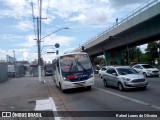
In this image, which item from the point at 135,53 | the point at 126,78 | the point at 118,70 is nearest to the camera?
the point at 126,78

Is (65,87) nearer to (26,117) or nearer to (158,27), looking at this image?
(26,117)

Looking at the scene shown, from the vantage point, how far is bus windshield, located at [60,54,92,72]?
22312mm

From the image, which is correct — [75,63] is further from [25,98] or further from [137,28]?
[137,28]

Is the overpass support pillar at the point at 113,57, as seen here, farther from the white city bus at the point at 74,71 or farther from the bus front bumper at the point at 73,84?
the bus front bumper at the point at 73,84

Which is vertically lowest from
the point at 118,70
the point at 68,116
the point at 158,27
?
the point at 68,116

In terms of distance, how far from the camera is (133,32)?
45000 mm

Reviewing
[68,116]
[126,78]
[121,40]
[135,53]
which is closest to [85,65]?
[126,78]

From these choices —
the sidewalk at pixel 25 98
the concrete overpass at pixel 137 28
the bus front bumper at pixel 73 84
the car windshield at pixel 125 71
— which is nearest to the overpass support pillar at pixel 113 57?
the concrete overpass at pixel 137 28

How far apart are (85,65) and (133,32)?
23887mm

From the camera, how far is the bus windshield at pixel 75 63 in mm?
22312

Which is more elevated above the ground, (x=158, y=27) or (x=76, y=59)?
(x=158, y=27)

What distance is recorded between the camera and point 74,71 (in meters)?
22.1

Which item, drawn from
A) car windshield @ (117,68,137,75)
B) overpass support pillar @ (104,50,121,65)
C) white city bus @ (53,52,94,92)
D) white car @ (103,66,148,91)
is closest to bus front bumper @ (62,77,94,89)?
white city bus @ (53,52,94,92)

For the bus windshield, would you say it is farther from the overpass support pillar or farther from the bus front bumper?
the overpass support pillar
